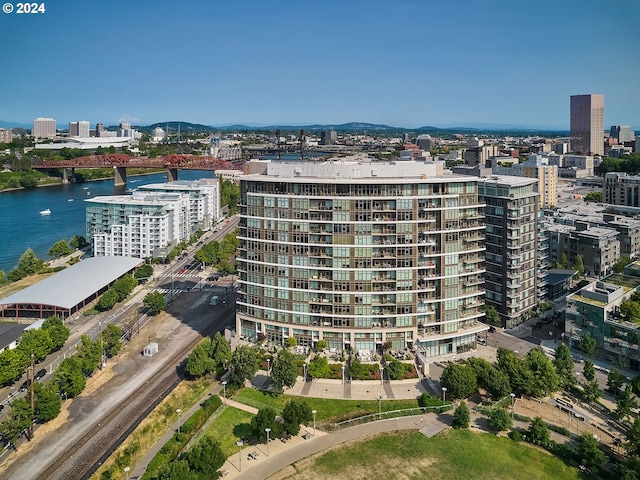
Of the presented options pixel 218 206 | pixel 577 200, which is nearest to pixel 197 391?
pixel 218 206

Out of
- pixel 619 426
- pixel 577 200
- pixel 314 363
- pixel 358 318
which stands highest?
Answer: pixel 577 200

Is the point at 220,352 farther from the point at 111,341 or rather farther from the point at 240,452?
the point at 240,452

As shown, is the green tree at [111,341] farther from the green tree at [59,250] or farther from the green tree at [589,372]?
the green tree at [59,250]

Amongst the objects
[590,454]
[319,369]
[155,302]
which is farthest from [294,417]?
[155,302]

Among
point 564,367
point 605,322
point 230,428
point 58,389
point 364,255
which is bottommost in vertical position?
point 230,428

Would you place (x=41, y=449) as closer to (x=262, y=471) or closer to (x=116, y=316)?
(x=262, y=471)

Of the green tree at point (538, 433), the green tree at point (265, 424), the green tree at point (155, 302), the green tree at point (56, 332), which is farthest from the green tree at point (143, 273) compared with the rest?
the green tree at point (538, 433)

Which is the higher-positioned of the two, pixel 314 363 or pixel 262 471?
pixel 314 363
